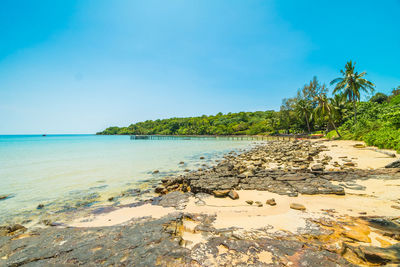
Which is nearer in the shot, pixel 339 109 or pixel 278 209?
pixel 278 209

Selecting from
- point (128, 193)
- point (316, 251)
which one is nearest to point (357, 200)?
point (316, 251)

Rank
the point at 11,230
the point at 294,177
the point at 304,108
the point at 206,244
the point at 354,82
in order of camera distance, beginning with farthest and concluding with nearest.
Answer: the point at 304,108 → the point at 354,82 → the point at 294,177 → the point at 11,230 → the point at 206,244

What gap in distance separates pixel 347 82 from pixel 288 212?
32681 millimetres

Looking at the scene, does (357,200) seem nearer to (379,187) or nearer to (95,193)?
(379,187)

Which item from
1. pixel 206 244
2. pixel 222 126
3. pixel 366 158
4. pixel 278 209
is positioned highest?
pixel 222 126

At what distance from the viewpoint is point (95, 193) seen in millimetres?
7836

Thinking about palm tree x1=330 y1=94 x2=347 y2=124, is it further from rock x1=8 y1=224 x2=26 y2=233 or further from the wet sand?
rock x1=8 y1=224 x2=26 y2=233

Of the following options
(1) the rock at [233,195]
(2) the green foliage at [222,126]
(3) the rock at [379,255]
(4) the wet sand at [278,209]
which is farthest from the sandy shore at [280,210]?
(2) the green foliage at [222,126]

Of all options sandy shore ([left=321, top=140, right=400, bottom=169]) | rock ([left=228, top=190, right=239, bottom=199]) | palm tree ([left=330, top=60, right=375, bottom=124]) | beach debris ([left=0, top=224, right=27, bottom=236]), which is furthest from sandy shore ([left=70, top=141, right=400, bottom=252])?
palm tree ([left=330, top=60, right=375, bottom=124])

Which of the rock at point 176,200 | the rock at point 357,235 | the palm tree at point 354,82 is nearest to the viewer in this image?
the rock at point 357,235

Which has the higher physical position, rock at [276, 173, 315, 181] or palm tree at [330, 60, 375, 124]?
palm tree at [330, 60, 375, 124]

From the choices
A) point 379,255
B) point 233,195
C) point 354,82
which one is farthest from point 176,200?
point 354,82

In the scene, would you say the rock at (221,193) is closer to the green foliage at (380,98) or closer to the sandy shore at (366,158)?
the sandy shore at (366,158)

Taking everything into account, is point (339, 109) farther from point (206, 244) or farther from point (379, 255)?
point (206, 244)
